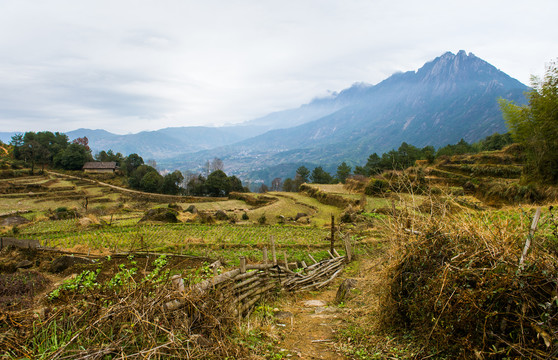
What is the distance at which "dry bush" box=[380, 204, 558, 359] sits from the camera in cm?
284

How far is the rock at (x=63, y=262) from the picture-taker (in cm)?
965

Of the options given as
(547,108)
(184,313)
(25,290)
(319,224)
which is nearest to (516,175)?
(547,108)

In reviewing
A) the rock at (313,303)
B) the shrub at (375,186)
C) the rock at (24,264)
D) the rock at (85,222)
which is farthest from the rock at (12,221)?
the shrub at (375,186)

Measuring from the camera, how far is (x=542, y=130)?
17.1 metres

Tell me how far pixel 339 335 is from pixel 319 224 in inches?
845

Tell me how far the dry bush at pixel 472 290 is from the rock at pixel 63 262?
35.3ft

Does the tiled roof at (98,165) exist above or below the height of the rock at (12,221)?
above

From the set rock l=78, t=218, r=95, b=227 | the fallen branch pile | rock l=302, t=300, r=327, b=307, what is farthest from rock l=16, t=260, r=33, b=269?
rock l=78, t=218, r=95, b=227

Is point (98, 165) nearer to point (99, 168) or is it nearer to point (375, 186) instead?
point (99, 168)

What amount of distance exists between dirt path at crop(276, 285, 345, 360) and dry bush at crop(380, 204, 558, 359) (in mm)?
1082

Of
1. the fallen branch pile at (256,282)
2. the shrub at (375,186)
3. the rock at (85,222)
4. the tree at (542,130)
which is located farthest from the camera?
the shrub at (375,186)

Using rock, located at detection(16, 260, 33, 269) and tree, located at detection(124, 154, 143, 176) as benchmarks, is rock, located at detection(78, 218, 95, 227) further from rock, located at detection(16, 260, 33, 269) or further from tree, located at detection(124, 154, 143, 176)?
tree, located at detection(124, 154, 143, 176)

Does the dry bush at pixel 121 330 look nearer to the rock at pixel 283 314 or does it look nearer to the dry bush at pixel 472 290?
the rock at pixel 283 314

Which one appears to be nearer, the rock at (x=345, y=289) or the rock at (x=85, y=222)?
the rock at (x=345, y=289)
